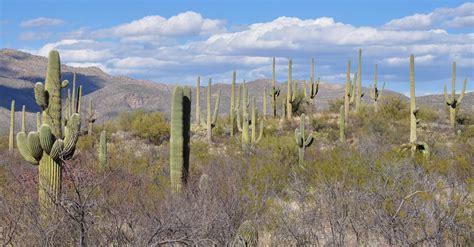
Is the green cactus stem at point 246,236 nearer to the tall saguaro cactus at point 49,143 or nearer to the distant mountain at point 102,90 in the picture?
the tall saguaro cactus at point 49,143

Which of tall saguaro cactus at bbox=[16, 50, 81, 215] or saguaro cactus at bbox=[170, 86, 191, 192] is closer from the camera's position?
tall saguaro cactus at bbox=[16, 50, 81, 215]

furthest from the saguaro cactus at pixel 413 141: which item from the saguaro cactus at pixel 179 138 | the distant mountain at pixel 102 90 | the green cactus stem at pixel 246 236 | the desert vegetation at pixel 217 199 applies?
the distant mountain at pixel 102 90

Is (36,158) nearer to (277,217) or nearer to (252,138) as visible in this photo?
(277,217)

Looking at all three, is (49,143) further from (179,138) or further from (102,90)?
(102,90)

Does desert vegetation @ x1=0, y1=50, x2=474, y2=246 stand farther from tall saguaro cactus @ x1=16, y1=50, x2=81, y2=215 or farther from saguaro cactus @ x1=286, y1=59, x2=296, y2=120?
saguaro cactus @ x1=286, y1=59, x2=296, y2=120

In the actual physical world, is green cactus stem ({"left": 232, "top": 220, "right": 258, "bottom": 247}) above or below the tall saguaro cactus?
below

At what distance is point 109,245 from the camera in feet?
26.6

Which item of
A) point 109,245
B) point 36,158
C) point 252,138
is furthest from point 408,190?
point 252,138

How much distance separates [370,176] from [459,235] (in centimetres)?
439

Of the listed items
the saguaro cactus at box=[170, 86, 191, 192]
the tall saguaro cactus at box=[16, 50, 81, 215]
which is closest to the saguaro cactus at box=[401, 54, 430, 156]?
the saguaro cactus at box=[170, 86, 191, 192]

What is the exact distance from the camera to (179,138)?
1450 cm

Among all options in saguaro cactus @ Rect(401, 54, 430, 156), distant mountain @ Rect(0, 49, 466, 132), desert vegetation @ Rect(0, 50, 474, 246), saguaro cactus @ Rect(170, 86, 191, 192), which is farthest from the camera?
distant mountain @ Rect(0, 49, 466, 132)

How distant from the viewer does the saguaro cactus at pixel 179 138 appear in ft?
46.2

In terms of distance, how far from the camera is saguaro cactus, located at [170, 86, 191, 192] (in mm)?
14070
